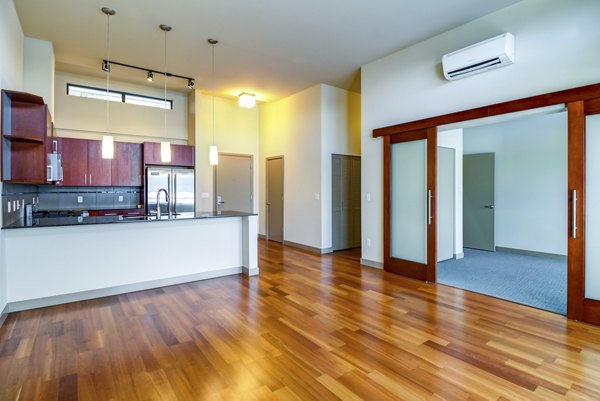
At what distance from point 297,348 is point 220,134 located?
599cm

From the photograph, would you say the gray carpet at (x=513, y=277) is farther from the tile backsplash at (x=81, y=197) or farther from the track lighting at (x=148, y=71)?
the tile backsplash at (x=81, y=197)

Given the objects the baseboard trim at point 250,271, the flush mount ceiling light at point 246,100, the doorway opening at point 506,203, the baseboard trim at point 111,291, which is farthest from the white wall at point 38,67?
the doorway opening at point 506,203

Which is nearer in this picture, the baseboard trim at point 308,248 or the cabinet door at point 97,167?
the cabinet door at point 97,167

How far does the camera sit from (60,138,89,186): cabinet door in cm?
561

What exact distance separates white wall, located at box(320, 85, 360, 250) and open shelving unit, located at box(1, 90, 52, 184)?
4426mm

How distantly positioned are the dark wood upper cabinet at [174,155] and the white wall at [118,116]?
2.03ft

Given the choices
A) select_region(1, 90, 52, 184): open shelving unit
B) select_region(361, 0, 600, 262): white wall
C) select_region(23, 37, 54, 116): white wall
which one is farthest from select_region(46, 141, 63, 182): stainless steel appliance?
select_region(361, 0, 600, 262): white wall

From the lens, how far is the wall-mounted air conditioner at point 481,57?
348cm

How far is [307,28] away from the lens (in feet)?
13.8

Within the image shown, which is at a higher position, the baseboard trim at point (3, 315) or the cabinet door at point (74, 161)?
the cabinet door at point (74, 161)

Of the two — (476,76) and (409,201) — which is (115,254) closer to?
(409,201)

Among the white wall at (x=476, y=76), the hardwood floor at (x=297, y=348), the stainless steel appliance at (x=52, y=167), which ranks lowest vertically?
the hardwood floor at (x=297, y=348)

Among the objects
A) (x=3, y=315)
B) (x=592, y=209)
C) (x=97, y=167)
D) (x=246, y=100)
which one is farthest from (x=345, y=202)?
(x=3, y=315)

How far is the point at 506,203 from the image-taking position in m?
6.48
